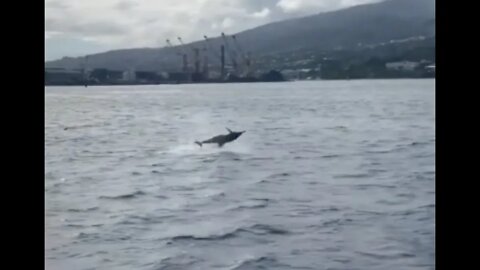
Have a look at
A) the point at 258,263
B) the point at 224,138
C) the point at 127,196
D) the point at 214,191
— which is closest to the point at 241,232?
the point at 258,263

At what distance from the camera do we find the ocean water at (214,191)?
2.74 meters

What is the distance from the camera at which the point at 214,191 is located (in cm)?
451

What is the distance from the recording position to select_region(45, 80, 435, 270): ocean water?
274 centimetres

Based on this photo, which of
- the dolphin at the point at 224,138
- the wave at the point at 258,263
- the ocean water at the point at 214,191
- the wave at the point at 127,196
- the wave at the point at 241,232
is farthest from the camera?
the dolphin at the point at 224,138

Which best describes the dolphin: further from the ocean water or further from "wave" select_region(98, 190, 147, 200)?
"wave" select_region(98, 190, 147, 200)

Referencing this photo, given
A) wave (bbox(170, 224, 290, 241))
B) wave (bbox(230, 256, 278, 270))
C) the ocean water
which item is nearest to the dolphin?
the ocean water

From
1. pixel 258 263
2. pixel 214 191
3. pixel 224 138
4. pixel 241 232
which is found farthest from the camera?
pixel 224 138

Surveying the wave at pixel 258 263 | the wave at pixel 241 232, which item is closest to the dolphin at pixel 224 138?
the wave at pixel 241 232

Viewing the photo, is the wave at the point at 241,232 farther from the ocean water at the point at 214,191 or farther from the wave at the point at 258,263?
the wave at the point at 258,263

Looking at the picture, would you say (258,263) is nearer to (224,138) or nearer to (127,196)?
(127,196)

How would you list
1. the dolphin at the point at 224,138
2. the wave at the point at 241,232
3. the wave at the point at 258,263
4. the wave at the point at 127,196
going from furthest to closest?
1. the dolphin at the point at 224,138
2. the wave at the point at 127,196
3. the wave at the point at 241,232
4. the wave at the point at 258,263

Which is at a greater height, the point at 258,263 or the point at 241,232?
the point at 241,232
